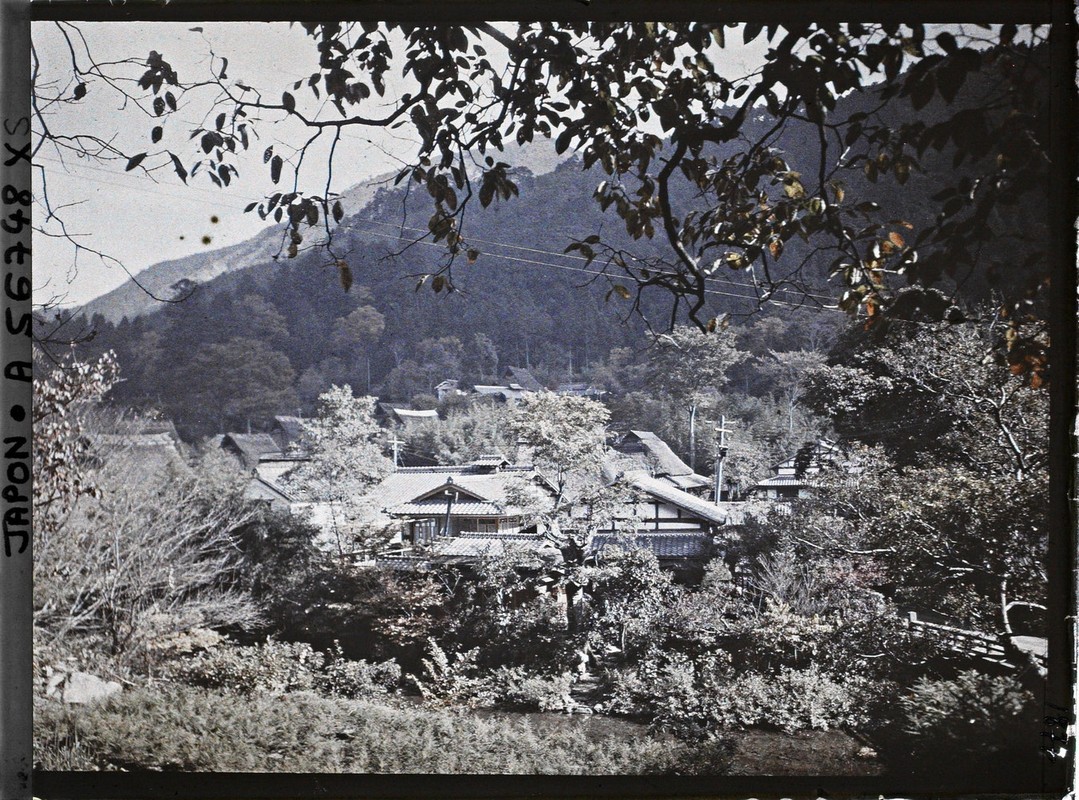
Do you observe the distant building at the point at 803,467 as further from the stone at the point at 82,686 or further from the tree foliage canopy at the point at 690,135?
the stone at the point at 82,686

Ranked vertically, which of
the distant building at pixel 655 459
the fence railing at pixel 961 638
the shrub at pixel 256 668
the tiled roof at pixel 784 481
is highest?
the distant building at pixel 655 459

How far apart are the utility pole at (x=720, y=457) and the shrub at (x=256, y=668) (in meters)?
1.15

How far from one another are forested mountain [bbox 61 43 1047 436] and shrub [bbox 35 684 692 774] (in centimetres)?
76

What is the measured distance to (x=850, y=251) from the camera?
79.4 inches

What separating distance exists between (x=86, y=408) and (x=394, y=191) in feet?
3.37

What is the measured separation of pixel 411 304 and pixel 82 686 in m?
1.34

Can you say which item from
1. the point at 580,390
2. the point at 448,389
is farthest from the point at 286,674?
the point at 580,390

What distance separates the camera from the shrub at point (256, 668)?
200 centimetres

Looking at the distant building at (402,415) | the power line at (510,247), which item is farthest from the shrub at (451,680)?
the power line at (510,247)

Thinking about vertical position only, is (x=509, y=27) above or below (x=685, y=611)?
above

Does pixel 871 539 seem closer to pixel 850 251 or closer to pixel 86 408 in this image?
pixel 850 251

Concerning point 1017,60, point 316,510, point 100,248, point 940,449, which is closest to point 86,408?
point 100,248

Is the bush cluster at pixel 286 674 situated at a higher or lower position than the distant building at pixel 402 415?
lower

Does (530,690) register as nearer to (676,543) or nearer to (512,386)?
(676,543)
